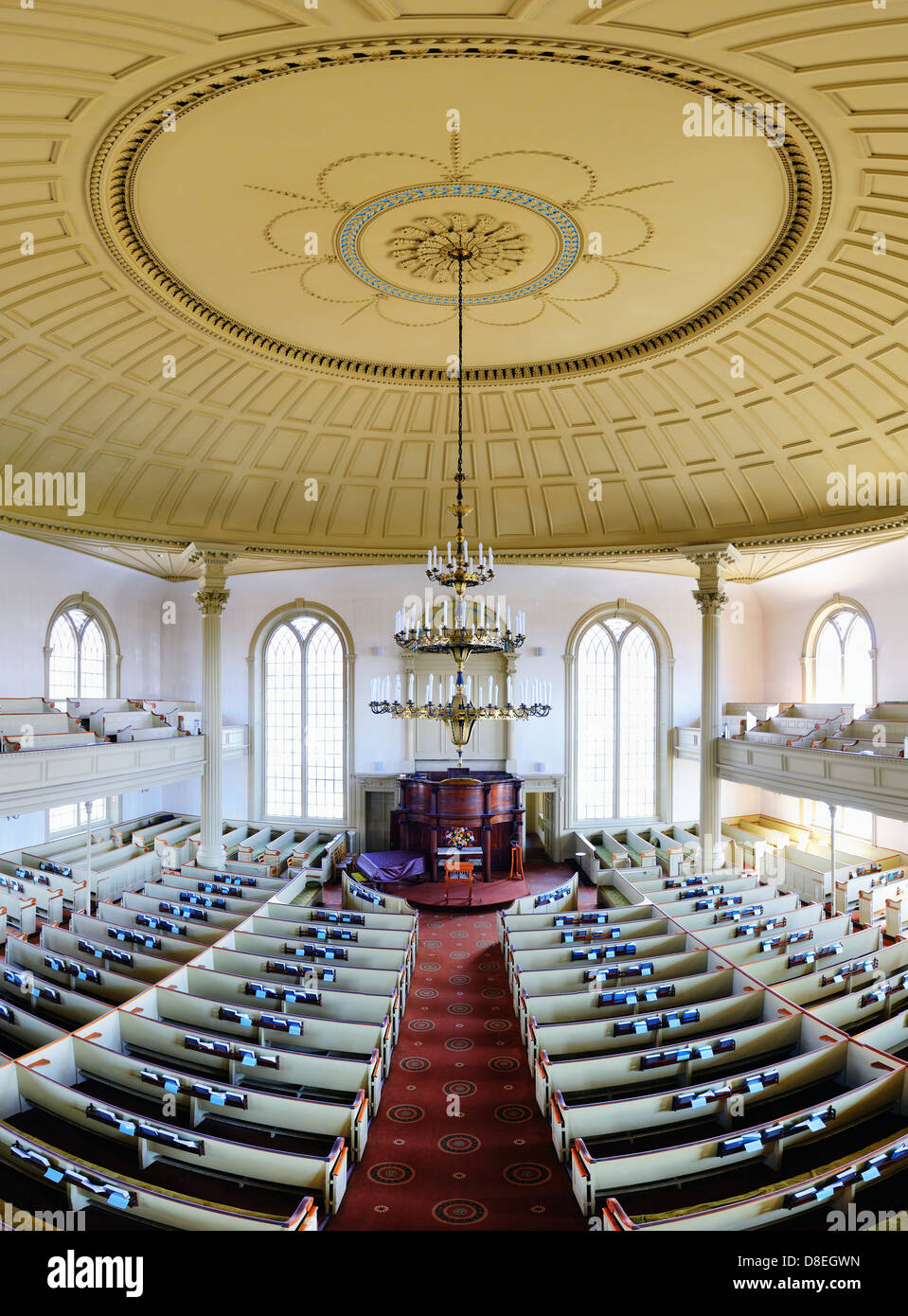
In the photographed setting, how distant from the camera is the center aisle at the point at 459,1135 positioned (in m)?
6.12

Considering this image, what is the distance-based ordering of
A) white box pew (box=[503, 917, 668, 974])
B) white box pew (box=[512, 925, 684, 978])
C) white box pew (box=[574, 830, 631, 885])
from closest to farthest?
white box pew (box=[512, 925, 684, 978]) → white box pew (box=[503, 917, 668, 974]) → white box pew (box=[574, 830, 631, 885])

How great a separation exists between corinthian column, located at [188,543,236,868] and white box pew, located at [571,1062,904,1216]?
10313mm

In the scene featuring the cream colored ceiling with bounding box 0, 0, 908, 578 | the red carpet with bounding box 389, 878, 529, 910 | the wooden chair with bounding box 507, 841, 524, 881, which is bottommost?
the red carpet with bounding box 389, 878, 529, 910

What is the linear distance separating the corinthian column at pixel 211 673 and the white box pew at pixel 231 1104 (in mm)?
7330

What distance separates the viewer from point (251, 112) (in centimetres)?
599

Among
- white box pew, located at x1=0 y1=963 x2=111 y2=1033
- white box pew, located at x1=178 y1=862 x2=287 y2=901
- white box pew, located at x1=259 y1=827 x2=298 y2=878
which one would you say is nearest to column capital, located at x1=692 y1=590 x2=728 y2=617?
white box pew, located at x1=178 y1=862 x2=287 y2=901

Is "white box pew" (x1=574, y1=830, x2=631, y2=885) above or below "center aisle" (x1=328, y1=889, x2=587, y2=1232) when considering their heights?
above

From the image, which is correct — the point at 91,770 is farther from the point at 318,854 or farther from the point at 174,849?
the point at 318,854

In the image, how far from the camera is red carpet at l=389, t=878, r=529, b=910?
14.7m

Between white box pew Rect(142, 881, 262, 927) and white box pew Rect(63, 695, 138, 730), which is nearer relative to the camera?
white box pew Rect(142, 881, 262, 927)

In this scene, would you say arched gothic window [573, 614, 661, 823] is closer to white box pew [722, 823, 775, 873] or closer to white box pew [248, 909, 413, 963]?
white box pew [722, 823, 775, 873]

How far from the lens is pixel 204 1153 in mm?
5934

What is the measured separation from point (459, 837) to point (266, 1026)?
28.3 ft

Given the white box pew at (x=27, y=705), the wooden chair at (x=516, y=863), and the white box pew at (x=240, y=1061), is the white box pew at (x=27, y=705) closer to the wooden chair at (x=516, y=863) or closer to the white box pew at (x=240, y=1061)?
the white box pew at (x=240, y=1061)
